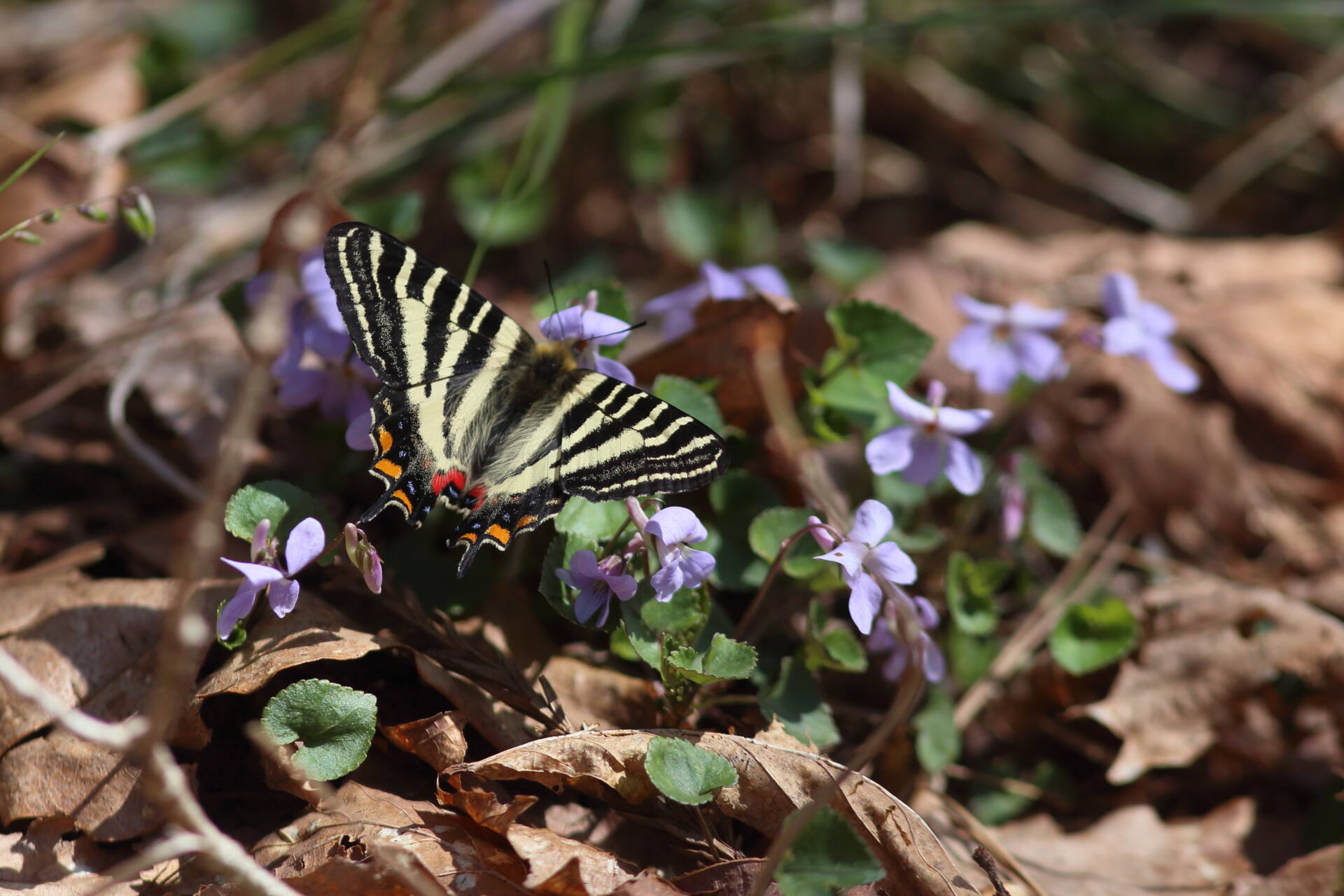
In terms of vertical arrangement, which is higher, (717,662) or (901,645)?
(717,662)

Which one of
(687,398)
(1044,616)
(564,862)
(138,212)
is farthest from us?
(1044,616)

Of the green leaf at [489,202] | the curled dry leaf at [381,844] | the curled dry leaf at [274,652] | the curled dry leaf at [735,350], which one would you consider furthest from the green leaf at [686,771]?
the green leaf at [489,202]

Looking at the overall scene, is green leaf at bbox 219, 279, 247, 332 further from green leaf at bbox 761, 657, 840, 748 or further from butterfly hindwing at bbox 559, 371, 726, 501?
green leaf at bbox 761, 657, 840, 748

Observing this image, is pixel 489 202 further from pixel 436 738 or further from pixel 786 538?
pixel 436 738

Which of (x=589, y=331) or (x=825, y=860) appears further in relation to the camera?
(x=589, y=331)

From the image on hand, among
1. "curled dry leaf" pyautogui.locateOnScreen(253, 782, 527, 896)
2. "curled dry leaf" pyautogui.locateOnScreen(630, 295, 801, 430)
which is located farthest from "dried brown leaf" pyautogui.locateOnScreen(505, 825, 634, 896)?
"curled dry leaf" pyautogui.locateOnScreen(630, 295, 801, 430)

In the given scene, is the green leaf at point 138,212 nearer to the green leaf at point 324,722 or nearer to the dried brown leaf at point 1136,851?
the green leaf at point 324,722

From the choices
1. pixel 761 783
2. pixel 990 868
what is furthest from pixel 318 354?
pixel 990 868
